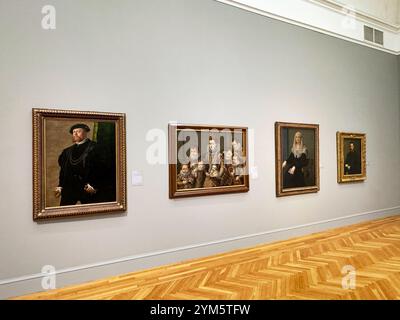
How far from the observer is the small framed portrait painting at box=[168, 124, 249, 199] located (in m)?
6.93

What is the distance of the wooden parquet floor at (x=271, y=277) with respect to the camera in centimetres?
523

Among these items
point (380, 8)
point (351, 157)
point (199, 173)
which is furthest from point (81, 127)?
point (380, 8)

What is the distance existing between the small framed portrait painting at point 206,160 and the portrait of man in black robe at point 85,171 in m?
1.20

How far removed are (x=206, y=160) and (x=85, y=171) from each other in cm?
240

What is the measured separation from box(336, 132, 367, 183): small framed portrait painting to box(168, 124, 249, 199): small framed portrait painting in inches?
138

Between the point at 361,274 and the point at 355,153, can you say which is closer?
the point at 361,274

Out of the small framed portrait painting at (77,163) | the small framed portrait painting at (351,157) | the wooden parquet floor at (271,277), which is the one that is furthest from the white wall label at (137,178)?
the small framed portrait painting at (351,157)

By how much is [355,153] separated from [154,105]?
21.6ft

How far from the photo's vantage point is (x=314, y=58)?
9508 mm

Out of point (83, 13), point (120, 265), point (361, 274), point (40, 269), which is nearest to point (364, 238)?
point (361, 274)

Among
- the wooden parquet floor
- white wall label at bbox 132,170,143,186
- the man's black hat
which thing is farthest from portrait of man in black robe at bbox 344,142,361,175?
the man's black hat

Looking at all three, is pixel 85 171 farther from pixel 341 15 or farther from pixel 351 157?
pixel 341 15

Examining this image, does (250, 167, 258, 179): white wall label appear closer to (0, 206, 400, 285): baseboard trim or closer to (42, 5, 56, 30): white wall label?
(0, 206, 400, 285): baseboard trim
